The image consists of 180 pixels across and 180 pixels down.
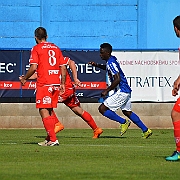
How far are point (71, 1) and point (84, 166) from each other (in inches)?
615

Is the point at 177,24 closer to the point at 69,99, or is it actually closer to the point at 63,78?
the point at 63,78

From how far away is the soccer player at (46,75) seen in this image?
14.1 meters

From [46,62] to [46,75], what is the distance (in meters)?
0.22

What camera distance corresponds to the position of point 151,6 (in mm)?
25516

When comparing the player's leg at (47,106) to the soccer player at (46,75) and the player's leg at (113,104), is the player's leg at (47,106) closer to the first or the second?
the soccer player at (46,75)

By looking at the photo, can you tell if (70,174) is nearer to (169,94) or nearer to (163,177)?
(163,177)

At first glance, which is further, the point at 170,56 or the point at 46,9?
the point at 46,9

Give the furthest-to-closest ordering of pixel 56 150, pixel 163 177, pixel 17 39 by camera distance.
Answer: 1. pixel 17 39
2. pixel 56 150
3. pixel 163 177

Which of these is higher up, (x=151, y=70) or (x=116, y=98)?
(x=151, y=70)

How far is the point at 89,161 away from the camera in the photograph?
36.4 feet

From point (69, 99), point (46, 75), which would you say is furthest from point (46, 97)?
point (69, 99)

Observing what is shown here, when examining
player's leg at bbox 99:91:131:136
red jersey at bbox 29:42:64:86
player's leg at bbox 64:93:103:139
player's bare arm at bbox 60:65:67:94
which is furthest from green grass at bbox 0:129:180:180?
player's leg at bbox 99:91:131:136

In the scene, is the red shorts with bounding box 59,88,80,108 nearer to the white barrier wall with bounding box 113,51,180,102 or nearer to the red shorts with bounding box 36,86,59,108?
the red shorts with bounding box 36,86,59,108

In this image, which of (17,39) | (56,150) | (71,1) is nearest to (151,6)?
(71,1)
